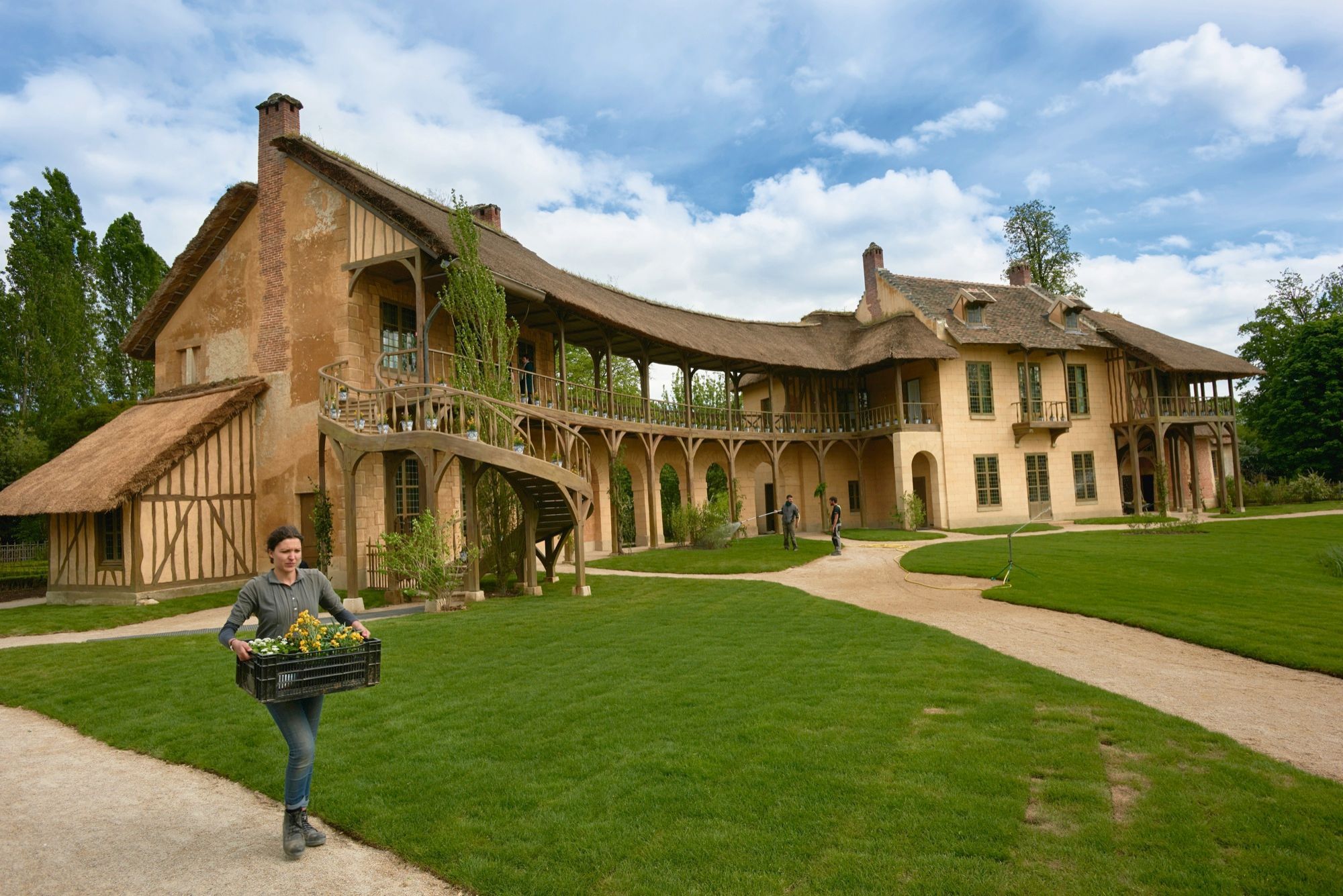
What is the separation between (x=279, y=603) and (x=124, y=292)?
3925 cm

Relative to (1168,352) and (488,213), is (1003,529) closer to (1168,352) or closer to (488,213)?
(1168,352)

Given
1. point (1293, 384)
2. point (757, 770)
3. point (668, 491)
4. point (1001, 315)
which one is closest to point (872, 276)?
point (1001, 315)

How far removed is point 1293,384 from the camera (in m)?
37.8

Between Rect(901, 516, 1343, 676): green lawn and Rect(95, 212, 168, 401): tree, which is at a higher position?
Rect(95, 212, 168, 401): tree

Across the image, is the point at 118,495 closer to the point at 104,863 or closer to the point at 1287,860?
the point at 104,863

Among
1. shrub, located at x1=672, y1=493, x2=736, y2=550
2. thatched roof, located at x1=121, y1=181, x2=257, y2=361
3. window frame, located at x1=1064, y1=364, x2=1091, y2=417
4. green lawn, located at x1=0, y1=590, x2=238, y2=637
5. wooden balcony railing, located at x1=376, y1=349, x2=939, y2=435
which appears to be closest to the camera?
green lawn, located at x1=0, y1=590, x2=238, y2=637

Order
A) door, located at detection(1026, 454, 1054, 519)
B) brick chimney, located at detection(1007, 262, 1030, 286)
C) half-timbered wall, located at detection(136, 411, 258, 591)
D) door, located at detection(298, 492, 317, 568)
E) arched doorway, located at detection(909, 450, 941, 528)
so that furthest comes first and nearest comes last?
brick chimney, located at detection(1007, 262, 1030, 286)
door, located at detection(1026, 454, 1054, 519)
arched doorway, located at detection(909, 450, 941, 528)
door, located at detection(298, 492, 317, 568)
half-timbered wall, located at detection(136, 411, 258, 591)

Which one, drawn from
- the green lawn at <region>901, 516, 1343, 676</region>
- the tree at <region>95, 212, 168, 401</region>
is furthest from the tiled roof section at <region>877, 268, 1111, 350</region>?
the tree at <region>95, 212, 168, 401</region>

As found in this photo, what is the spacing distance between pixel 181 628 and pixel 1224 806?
1367cm

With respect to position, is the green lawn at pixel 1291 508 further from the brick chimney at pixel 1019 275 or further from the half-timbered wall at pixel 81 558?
the half-timbered wall at pixel 81 558

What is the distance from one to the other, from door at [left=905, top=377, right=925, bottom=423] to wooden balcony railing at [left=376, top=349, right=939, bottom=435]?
31 millimetres

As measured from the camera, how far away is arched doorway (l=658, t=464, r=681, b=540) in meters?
29.5

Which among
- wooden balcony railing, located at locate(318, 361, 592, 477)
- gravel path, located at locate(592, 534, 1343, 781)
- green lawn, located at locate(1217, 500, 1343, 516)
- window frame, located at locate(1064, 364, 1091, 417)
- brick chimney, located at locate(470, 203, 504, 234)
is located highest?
brick chimney, located at locate(470, 203, 504, 234)

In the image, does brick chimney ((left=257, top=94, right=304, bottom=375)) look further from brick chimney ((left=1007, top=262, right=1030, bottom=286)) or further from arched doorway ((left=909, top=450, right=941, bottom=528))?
brick chimney ((left=1007, top=262, right=1030, bottom=286))
